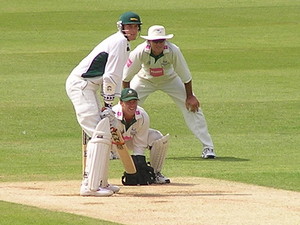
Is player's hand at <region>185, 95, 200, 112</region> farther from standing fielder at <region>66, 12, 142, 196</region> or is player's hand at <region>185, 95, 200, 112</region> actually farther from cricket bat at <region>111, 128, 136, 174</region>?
standing fielder at <region>66, 12, 142, 196</region>

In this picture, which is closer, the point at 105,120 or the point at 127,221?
the point at 127,221

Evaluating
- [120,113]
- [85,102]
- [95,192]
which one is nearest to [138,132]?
[120,113]

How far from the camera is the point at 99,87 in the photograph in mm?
10734

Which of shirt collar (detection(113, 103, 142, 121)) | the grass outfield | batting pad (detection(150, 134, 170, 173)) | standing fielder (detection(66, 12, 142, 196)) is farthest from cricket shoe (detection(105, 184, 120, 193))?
the grass outfield

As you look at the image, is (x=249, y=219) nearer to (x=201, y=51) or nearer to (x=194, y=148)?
(x=194, y=148)

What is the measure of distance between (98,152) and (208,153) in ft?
13.0

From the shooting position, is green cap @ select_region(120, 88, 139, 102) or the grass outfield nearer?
green cap @ select_region(120, 88, 139, 102)

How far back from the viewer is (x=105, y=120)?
1026 cm

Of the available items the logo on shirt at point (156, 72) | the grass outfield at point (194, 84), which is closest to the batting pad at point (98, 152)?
the grass outfield at point (194, 84)

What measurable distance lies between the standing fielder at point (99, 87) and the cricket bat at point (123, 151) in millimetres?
224

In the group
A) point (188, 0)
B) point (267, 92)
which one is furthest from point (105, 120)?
point (188, 0)

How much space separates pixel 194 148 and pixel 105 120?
4932mm

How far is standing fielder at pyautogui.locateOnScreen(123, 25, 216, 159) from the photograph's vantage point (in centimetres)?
1355

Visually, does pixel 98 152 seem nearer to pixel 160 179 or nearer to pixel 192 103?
pixel 160 179
